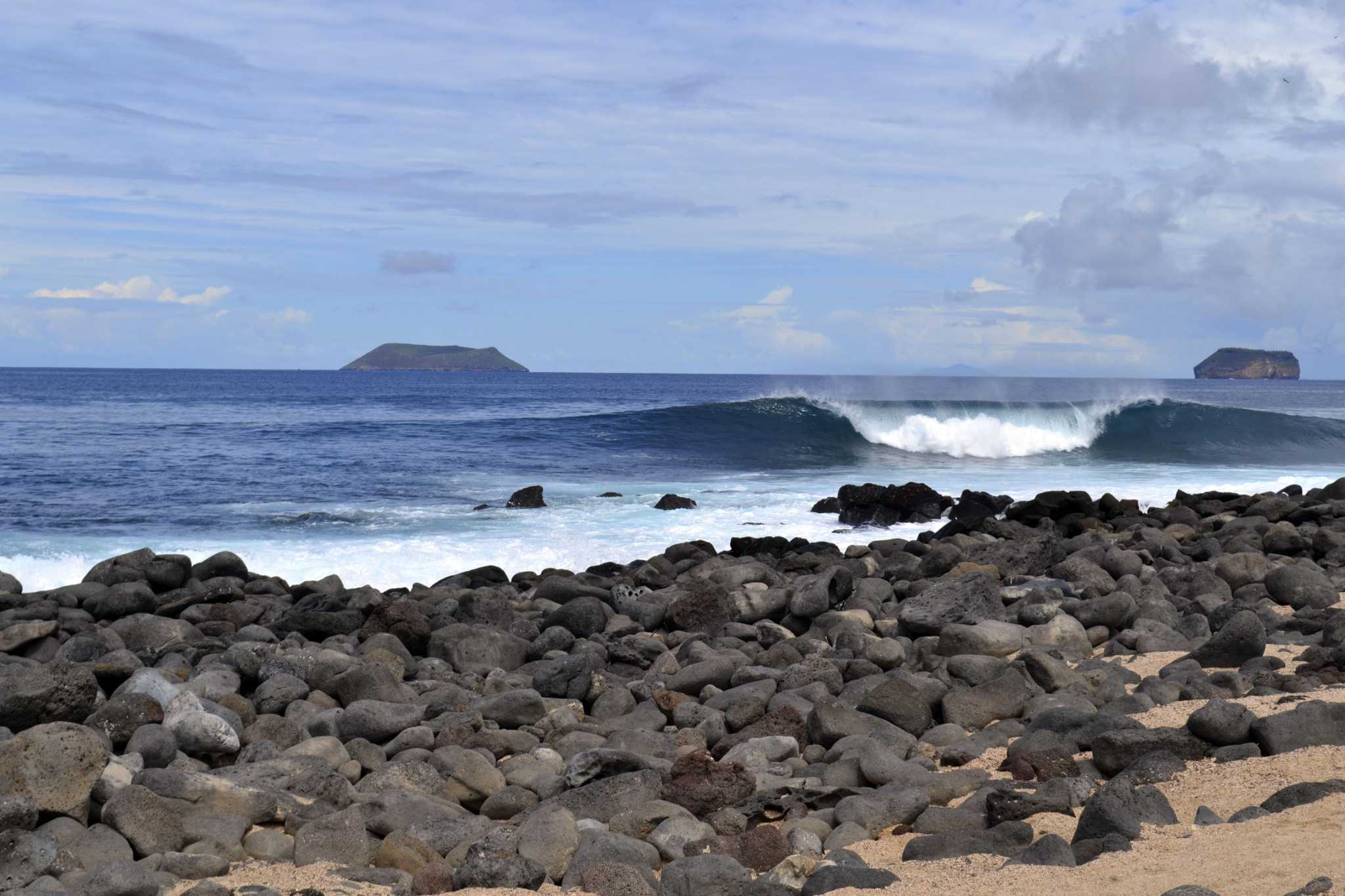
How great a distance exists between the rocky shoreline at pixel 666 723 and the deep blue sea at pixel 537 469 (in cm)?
371

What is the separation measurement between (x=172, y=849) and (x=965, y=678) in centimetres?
370

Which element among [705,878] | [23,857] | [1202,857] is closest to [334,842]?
[23,857]

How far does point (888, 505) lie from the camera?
48.3 feet

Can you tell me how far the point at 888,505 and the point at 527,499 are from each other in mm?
4933

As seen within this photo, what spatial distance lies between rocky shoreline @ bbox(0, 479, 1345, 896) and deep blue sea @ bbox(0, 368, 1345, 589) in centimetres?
371

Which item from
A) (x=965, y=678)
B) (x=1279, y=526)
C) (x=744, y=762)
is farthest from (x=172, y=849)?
(x=1279, y=526)

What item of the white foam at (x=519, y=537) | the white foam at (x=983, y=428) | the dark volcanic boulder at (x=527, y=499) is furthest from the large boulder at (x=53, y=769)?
the white foam at (x=983, y=428)

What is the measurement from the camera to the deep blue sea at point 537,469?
1312cm

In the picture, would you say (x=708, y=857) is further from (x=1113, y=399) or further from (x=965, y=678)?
(x=1113, y=399)

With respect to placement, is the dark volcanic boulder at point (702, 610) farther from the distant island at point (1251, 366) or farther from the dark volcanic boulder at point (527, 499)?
the distant island at point (1251, 366)

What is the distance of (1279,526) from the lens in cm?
992

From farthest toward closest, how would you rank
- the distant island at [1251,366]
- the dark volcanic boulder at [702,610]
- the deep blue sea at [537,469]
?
the distant island at [1251,366]
the deep blue sea at [537,469]
the dark volcanic boulder at [702,610]

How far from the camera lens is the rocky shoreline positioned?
12.9ft

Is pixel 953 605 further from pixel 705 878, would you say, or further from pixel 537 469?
pixel 537 469
